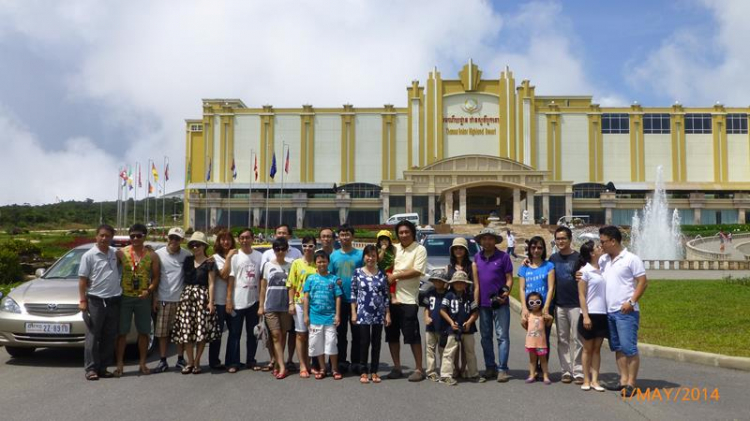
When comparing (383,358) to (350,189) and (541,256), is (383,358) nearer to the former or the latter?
(541,256)

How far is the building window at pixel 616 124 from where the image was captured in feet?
205

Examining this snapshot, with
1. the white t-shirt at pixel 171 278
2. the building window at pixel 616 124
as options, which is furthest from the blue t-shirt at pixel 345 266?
the building window at pixel 616 124

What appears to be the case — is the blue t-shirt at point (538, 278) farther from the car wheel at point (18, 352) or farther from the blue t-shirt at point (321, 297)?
the car wheel at point (18, 352)

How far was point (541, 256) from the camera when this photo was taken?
7035 mm

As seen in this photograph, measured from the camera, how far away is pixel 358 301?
700 cm

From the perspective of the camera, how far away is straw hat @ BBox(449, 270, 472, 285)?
22.7 ft

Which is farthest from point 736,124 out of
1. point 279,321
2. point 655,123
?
point 279,321

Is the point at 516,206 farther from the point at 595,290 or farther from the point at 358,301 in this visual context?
the point at 358,301

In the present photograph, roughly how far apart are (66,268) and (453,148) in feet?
180

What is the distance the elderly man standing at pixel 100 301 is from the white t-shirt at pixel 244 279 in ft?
4.71

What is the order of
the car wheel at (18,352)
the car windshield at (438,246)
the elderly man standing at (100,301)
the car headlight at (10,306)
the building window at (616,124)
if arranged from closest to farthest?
1. the elderly man standing at (100,301)
2. the car headlight at (10,306)
3. the car wheel at (18,352)
4. the car windshield at (438,246)
5. the building window at (616,124)

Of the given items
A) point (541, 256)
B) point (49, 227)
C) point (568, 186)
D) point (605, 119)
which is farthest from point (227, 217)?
point (541, 256)

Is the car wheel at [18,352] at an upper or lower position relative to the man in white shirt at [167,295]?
lower
